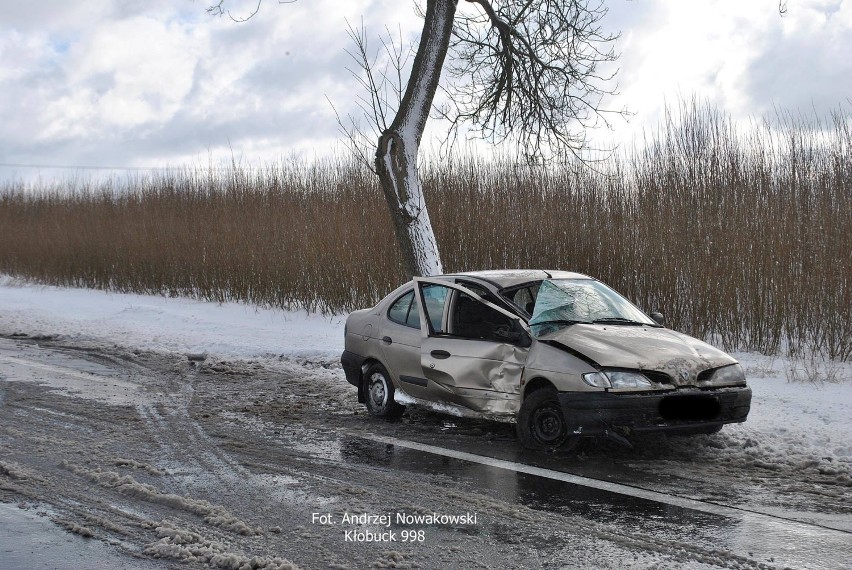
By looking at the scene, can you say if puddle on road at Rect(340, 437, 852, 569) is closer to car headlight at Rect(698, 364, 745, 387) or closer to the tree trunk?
car headlight at Rect(698, 364, 745, 387)

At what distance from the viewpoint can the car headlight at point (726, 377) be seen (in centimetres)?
672

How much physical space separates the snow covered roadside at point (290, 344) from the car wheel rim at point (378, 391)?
286 centimetres

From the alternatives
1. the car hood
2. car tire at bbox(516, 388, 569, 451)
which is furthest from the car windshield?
car tire at bbox(516, 388, 569, 451)

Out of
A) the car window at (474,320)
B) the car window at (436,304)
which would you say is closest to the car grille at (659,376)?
the car window at (474,320)

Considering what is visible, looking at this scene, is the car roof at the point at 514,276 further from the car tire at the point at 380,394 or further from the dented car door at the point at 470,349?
the car tire at the point at 380,394

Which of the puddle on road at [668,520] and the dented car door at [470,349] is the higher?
the dented car door at [470,349]

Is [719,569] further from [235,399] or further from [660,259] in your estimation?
[660,259]

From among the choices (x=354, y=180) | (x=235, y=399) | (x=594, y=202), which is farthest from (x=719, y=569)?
(x=354, y=180)

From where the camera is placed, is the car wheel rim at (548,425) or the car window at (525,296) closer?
the car wheel rim at (548,425)

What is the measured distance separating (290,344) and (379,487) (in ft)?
30.6

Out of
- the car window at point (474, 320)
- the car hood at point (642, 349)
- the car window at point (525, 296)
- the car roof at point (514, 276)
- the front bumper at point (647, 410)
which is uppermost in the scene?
the car roof at point (514, 276)

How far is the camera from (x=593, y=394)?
6.45 metres

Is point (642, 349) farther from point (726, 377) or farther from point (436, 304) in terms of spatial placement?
point (436, 304)

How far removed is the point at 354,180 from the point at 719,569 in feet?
58.5
